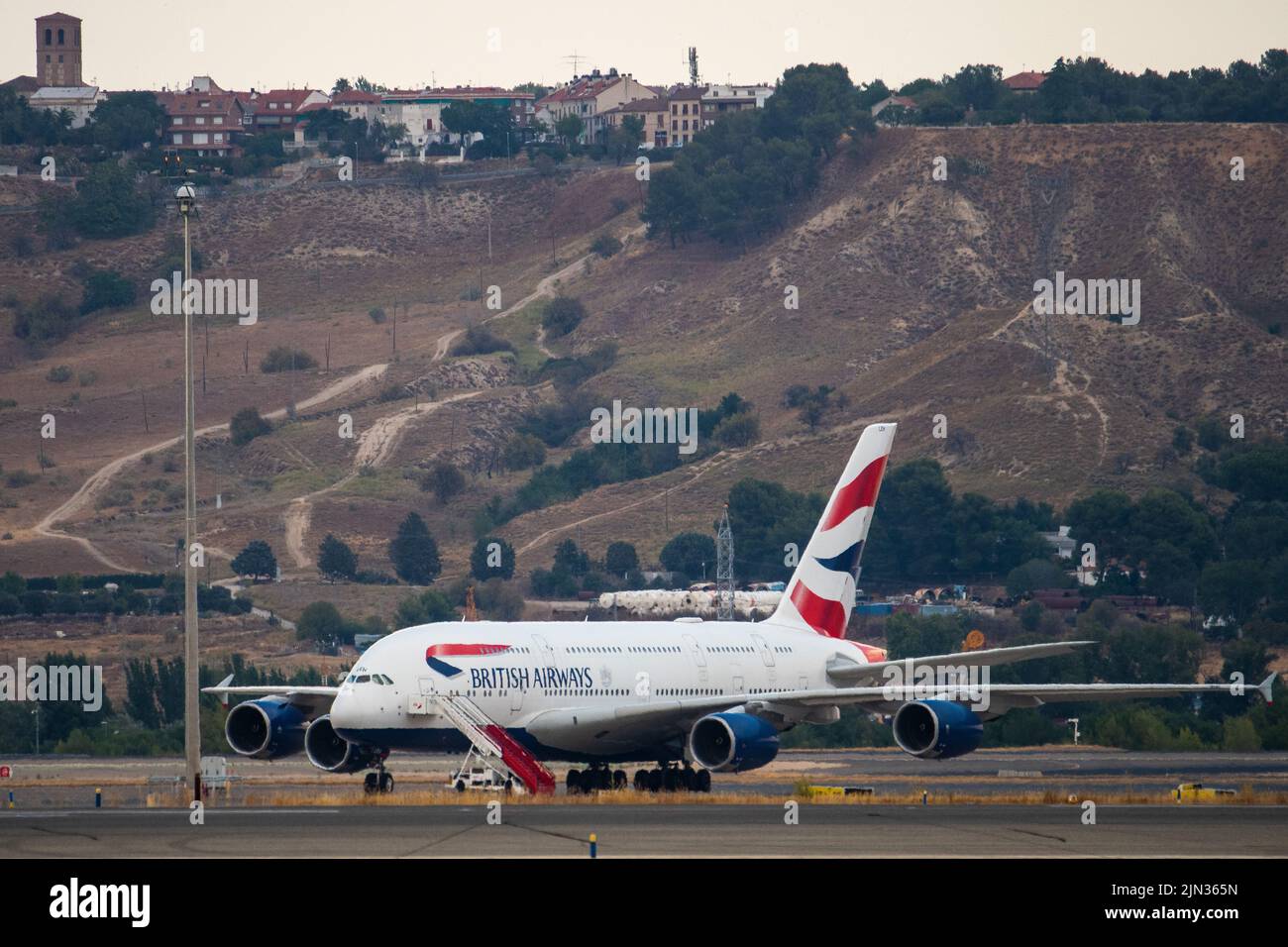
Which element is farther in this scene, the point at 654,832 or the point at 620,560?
the point at 620,560

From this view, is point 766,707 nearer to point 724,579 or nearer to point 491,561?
point 724,579

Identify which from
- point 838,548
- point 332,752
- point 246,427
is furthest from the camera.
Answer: point 246,427

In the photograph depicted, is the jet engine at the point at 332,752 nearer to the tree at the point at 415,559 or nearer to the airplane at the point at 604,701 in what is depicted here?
the airplane at the point at 604,701

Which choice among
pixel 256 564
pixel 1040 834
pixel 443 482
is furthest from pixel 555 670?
pixel 443 482

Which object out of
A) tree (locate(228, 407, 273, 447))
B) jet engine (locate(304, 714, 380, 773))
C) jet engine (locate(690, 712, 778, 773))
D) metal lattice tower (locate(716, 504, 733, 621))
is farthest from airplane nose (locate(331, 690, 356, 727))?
tree (locate(228, 407, 273, 447))

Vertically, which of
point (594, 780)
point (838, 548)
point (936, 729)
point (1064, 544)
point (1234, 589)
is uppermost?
point (838, 548)

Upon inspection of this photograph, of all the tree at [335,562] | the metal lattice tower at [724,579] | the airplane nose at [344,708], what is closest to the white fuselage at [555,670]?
the airplane nose at [344,708]

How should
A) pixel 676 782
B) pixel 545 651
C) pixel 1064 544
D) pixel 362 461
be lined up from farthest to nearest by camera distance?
pixel 362 461 < pixel 1064 544 < pixel 676 782 < pixel 545 651
